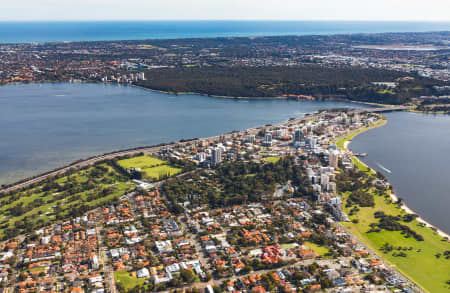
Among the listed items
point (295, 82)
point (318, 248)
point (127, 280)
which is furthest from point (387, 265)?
point (295, 82)

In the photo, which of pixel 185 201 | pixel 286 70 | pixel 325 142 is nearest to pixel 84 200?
pixel 185 201

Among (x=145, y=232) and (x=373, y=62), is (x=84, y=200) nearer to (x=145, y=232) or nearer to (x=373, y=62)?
(x=145, y=232)

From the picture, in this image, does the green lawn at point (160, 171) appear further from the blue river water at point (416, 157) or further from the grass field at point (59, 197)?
the blue river water at point (416, 157)

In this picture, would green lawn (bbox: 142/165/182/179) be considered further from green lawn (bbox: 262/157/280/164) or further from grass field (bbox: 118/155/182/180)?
green lawn (bbox: 262/157/280/164)

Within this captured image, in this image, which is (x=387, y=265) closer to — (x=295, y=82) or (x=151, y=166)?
(x=151, y=166)

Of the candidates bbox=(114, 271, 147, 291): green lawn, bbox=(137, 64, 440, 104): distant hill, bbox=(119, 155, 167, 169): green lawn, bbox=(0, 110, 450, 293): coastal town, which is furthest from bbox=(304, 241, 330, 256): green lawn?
bbox=(137, 64, 440, 104): distant hill

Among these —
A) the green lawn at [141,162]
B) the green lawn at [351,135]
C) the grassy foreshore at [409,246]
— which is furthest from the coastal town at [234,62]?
the grassy foreshore at [409,246]
